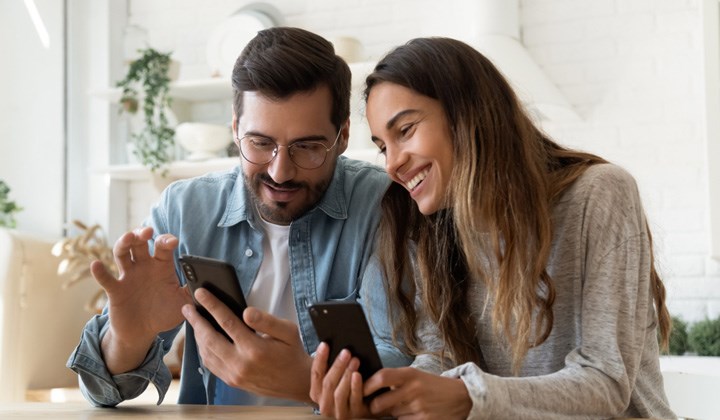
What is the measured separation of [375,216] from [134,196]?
8.85 ft

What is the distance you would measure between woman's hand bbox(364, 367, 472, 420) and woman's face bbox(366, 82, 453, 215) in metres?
0.43

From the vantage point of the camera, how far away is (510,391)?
129 centimetres

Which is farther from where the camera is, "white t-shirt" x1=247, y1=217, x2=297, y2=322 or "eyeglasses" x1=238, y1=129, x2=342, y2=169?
"white t-shirt" x1=247, y1=217, x2=297, y2=322

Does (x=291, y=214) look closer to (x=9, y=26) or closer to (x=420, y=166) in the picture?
(x=420, y=166)

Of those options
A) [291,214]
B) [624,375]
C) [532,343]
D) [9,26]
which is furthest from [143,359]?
[9,26]

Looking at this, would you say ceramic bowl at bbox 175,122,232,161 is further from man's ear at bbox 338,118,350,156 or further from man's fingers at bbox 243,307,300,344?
man's fingers at bbox 243,307,300,344

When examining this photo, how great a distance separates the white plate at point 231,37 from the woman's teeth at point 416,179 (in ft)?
8.12

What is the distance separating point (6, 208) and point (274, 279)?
94.6 inches

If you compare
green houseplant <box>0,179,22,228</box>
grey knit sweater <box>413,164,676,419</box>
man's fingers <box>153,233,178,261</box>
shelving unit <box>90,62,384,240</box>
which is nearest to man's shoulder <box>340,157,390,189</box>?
grey knit sweater <box>413,164,676,419</box>

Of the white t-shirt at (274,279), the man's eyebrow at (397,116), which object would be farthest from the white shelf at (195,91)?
the man's eyebrow at (397,116)

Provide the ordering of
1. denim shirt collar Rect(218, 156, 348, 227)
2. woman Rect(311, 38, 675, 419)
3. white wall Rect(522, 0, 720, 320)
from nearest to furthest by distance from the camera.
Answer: woman Rect(311, 38, 675, 419)
denim shirt collar Rect(218, 156, 348, 227)
white wall Rect(522, 0, 720, 320)

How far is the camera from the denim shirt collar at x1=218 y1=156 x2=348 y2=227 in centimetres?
193

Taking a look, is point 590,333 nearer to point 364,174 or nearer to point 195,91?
point 364,174

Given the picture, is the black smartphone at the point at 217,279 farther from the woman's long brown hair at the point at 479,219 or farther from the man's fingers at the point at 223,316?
the woman's long brown hair at the point at 479,219
